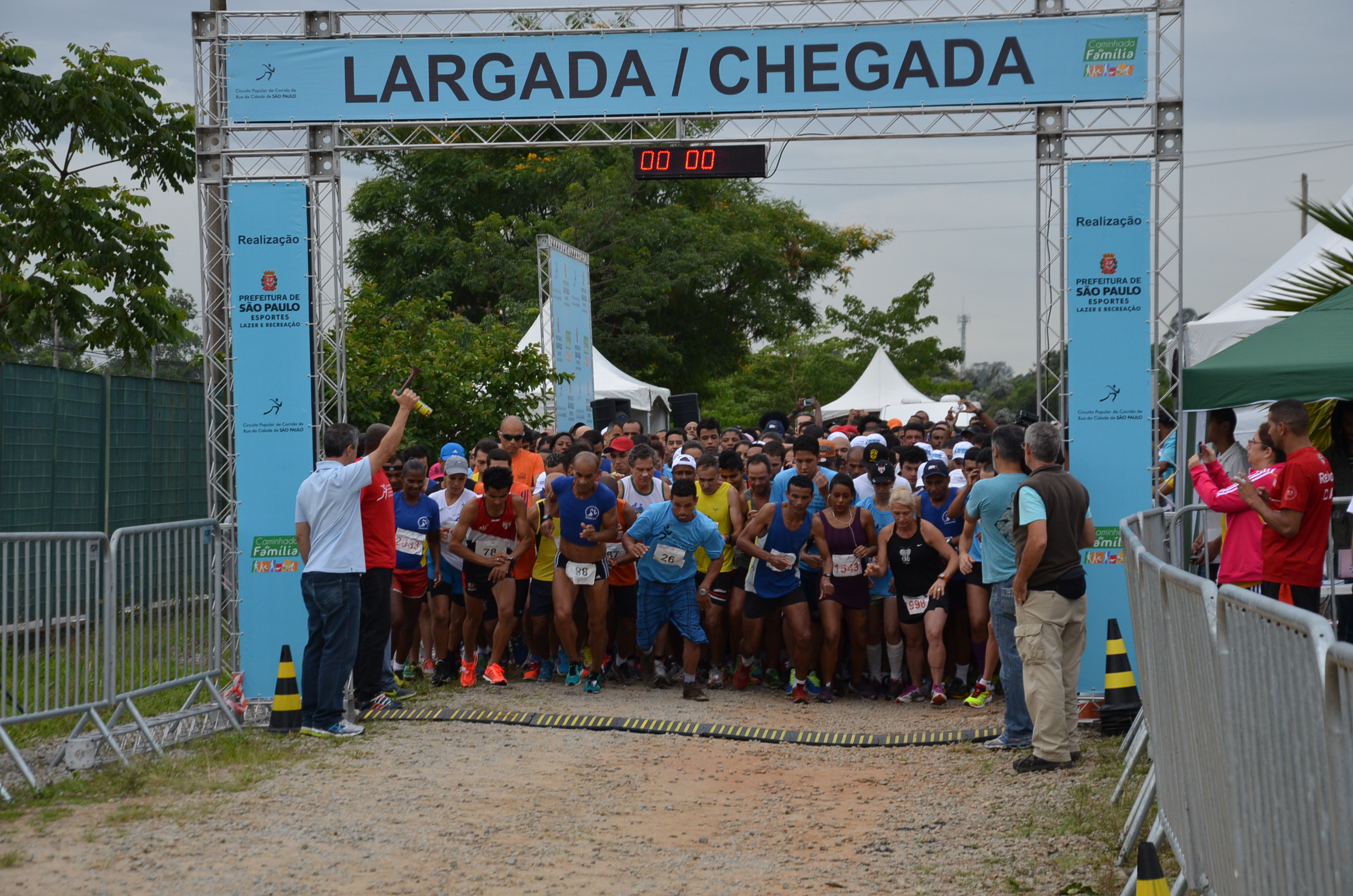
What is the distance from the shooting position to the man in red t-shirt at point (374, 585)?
8727 millimetres

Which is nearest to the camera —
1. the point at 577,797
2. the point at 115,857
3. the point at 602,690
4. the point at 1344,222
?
the point at 115,857

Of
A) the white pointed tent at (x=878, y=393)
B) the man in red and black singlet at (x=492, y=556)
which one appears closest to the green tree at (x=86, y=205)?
the man in red and black singlet at (x=492, y=556)

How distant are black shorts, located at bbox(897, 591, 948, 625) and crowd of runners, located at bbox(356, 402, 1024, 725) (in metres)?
0.01

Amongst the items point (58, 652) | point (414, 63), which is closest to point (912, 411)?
point (414, 63)

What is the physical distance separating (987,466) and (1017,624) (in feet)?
8.07

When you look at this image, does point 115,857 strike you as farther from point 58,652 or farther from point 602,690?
point 602,690

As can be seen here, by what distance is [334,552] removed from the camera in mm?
8062

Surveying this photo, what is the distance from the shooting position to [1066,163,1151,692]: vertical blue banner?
29.1 feet

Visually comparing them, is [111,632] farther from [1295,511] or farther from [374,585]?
[1295,511]

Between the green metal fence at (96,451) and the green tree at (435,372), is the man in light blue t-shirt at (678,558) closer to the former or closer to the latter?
the green metal fence at (96,451)

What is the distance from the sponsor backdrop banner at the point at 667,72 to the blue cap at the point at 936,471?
288 cm

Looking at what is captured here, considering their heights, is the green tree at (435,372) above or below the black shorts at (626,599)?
above

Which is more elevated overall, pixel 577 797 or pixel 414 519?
pixel 414 519

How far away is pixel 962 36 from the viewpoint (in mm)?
8945
